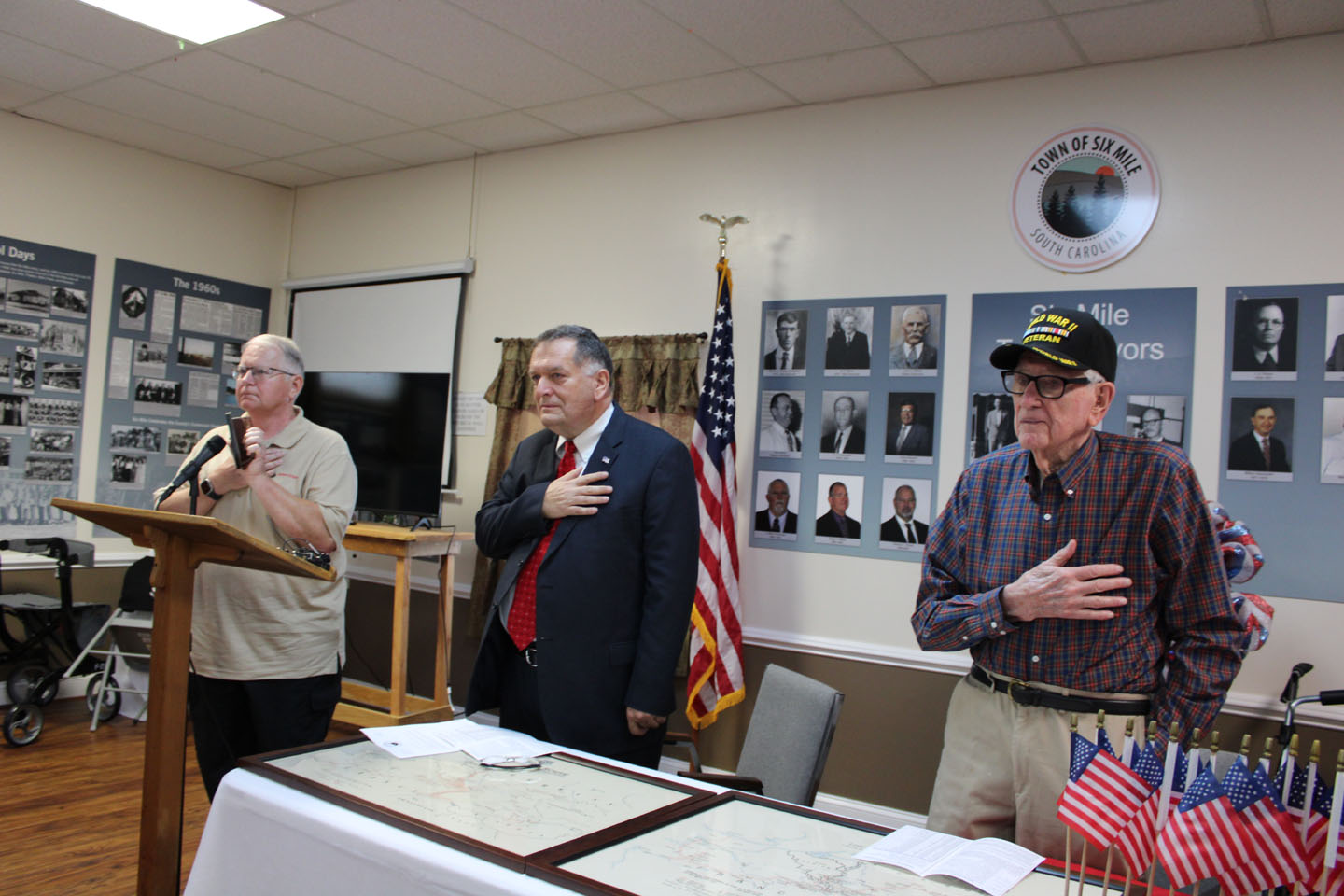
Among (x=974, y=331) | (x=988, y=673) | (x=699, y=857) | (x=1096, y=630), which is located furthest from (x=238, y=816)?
(x=974, y=331)

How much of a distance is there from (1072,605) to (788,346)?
2440 mm

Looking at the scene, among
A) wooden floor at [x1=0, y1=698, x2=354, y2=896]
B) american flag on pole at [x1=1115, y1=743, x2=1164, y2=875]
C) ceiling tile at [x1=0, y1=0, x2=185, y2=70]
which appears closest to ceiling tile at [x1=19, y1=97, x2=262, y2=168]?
ceiling tile at [x1=0, y1=0, x2=185, y2=70]

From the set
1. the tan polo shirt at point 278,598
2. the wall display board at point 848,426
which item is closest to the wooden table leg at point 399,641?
the wall display board at point 848,426

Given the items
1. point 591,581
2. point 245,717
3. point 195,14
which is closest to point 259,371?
point 245,717

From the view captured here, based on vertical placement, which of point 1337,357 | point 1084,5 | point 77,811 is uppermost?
point 1084,5

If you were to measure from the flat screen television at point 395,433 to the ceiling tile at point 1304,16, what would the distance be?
12.1 ft

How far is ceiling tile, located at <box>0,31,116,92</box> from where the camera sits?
3.96 m

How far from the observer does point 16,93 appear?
4.53 metres

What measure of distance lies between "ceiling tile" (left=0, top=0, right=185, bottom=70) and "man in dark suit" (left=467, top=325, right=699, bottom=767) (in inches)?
98.0

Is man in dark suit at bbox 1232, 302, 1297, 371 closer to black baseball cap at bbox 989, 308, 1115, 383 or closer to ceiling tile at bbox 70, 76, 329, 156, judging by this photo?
black baseball cap at bbox 989, 308, 1115, 383

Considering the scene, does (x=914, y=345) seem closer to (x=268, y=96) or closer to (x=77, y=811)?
(x=268, y=96)

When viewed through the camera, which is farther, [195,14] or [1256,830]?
[195,14]

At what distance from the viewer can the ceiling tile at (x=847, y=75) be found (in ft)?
11.8

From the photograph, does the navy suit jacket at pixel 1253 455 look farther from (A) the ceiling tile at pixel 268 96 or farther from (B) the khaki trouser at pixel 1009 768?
(A) the ceiling tile at pixel 268 96
